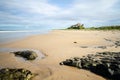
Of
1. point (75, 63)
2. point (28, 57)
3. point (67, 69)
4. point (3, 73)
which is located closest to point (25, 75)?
point (3, 73)

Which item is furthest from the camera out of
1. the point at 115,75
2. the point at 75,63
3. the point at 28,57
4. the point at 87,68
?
the point at 28,57

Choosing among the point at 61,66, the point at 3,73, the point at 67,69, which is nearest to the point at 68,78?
the point at 67,69

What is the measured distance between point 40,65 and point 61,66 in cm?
103

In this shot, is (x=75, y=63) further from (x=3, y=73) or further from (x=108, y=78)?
(x=3, y=73)

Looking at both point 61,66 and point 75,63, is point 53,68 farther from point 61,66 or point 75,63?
point 75,63

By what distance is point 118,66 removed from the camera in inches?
196

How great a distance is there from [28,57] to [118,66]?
4794mm

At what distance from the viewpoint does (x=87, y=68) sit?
18.5 ft

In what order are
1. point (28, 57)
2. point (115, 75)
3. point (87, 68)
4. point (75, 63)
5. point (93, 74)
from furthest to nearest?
A: point (28, 57)
point (75, 63)
point (87, 68)
point (93, 74)
point (115, 75)

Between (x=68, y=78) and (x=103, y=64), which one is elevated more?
(x=103, y=64)

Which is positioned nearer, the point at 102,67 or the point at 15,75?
the point at 15,75

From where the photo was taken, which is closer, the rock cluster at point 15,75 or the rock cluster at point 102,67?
the rock cluster at point 15,75

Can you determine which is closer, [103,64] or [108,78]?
[108,78]

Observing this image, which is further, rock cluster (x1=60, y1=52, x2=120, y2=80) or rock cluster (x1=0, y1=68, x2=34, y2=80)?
rock cluster (x1=60, y1=52, x2=120, y2=80)
